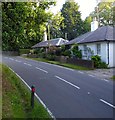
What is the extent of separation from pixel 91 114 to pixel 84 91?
608 centimetres

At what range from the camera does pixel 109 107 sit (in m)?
13.7

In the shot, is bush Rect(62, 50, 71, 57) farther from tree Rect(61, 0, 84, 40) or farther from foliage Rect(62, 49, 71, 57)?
tree Rect(61, 0, 84, 40)

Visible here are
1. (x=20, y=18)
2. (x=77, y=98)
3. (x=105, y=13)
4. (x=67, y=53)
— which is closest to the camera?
(x=77, y=98)

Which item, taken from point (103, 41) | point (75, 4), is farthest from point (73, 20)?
point (103, 41)

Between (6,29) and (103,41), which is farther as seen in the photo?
(103,41)

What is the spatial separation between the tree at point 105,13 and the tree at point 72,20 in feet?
18.4

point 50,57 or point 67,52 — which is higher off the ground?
point 67,52

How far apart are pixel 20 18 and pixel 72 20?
2637 inches

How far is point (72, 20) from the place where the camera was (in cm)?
8875

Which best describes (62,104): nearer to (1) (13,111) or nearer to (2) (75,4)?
(1) (13,111)

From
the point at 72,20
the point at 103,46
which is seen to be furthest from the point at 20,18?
the point at 72,20

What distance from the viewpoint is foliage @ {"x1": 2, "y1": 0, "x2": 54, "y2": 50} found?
21.5 m

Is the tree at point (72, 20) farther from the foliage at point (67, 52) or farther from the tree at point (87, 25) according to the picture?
the foliage at point (67, 52)

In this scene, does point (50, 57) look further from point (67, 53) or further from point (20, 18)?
point (20, 18)
